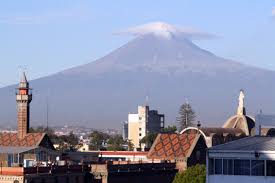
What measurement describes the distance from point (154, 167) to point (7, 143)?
1605 centimetres

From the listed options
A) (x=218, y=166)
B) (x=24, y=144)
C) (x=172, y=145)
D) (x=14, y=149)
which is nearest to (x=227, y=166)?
(x=218, y=166)

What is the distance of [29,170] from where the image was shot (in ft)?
265

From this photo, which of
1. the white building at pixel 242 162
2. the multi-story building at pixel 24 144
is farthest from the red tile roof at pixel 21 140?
the white building at pixel 242 162

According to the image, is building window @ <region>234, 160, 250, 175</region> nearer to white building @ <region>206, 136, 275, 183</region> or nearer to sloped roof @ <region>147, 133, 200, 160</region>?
white building @ <region>206, 136, 275, 183</region>

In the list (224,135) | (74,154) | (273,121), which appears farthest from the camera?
(224,135)

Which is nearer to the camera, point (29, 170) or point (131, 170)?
point (29, 170)

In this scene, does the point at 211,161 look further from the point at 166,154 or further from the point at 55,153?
the point at 166,154

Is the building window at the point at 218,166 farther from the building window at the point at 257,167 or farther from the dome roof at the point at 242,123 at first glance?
the dome roof at the point at 242,123

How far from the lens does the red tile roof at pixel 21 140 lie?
340 feet

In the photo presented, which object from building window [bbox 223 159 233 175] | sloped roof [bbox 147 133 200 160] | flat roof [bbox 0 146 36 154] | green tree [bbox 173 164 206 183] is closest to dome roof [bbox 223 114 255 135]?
sloped roof [bbox 147 133 200 160]

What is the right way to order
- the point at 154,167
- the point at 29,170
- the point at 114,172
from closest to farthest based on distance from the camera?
the point at 29,170, the point at 114,172, the point at 154,167

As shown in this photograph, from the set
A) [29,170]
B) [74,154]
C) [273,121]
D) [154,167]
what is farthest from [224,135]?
[273,121]

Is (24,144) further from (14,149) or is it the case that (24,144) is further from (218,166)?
(218,166)

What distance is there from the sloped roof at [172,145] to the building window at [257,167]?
73.6 m
